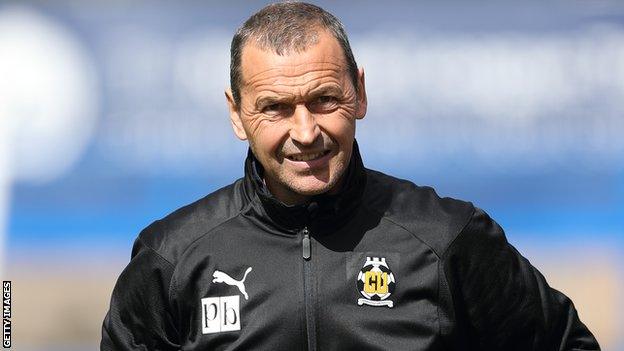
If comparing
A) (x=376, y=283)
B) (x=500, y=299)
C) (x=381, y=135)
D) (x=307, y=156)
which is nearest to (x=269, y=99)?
(x=307, y=156)

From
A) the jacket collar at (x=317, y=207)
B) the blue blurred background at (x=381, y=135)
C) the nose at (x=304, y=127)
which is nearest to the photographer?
the nose at (x=304, y=127)

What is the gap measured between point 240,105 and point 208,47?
287cm

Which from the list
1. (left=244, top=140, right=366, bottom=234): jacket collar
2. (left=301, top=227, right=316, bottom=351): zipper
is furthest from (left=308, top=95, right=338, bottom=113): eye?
(left=301, top=227, right=316, bottom=351): zipper

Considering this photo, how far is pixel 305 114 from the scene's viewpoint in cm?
228

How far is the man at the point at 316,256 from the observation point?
7.55 feet

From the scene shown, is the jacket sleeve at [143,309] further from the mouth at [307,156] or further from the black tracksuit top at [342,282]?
the mouth at [307,156]

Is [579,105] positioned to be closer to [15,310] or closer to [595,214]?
[595,214]

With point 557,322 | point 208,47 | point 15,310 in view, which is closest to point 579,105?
point 208,47

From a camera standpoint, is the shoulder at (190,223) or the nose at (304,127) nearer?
the nose at (304,127)

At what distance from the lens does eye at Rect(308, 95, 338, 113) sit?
2.30 m

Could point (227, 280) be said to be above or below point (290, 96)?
below

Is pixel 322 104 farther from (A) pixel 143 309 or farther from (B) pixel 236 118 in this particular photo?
(A) pixel 143 309

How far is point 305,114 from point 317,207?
0.20 metres

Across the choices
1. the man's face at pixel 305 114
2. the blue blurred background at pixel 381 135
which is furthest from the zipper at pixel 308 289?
the blue blurred background at pixel 381 135
